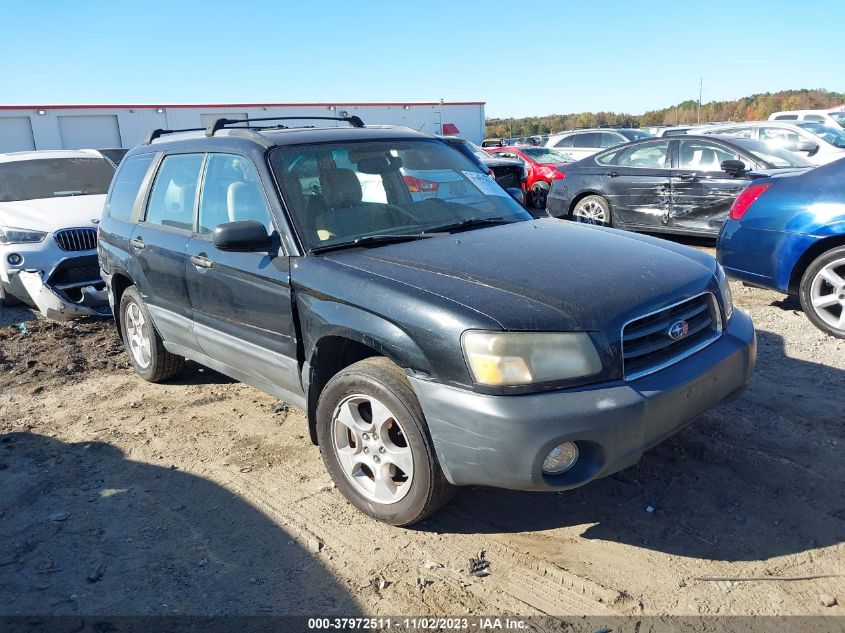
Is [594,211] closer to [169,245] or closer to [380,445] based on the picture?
[169,245]

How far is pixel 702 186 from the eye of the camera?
8680mm

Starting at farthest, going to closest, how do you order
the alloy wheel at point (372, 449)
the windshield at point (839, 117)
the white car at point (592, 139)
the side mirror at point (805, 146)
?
the windshield at point (839, 117) < the white car at point (592, 139) < the side mirror at point (805, 146) < the alloy wheel at point (372, 449)

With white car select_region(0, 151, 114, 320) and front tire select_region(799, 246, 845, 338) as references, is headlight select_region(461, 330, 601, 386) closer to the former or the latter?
front tire select_region(799, 246, 845, 338)

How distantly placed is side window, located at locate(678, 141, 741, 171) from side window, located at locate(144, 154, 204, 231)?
6854 mm

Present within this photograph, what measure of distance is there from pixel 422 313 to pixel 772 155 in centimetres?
760

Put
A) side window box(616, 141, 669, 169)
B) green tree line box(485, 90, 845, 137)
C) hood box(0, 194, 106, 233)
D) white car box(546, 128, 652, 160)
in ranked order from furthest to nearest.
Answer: green tree line box(485, 90, 845, 137) → white car box(546, 128, 652, 160) → side window box(616, 141, 669, 169) → hood box(0, 194, 106, 233)

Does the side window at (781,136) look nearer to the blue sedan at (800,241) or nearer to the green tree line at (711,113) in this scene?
the blue sedan at (800,241)

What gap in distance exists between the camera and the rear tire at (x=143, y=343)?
16.6ft

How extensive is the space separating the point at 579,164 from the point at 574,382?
8.35m

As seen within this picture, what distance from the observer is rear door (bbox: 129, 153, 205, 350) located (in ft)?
14.1

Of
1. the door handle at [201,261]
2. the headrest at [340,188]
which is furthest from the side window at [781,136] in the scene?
the door handle at [201,261]

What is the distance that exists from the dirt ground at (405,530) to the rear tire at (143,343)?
2.34 feet

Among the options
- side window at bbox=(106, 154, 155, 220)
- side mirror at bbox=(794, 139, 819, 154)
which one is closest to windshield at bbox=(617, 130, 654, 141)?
side mirror at bbox=(794, 139, 819, 154)

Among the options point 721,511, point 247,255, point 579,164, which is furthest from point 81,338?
point 579,164
